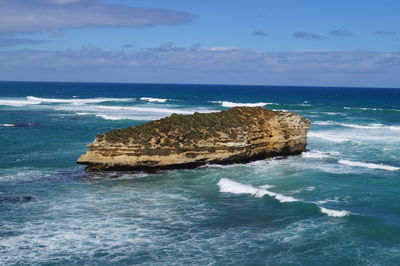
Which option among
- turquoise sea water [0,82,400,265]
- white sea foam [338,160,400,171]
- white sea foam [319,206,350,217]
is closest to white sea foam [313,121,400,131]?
turquoise sea water [0,82,400,265]

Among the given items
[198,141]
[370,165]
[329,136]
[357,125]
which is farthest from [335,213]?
[357,125]

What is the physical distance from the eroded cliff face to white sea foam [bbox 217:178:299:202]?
354 cm

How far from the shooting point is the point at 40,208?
65.0 ft

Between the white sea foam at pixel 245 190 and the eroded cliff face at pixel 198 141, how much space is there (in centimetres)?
354

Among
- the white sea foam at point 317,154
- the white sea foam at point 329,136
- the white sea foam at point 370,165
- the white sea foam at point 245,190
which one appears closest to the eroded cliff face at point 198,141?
the white sea foam at point 317,154

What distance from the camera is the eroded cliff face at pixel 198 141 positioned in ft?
84.9

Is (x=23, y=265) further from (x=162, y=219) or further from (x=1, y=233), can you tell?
(x=162, y=219)

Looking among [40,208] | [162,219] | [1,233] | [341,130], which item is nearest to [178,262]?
[162,219]

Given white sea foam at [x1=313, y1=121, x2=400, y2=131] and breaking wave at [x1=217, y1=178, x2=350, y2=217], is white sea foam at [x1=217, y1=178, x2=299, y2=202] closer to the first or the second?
breaking wave at [x1=217, y1=178, x2=350, y2=217]

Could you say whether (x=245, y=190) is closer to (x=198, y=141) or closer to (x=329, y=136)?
(x=198, y=141)

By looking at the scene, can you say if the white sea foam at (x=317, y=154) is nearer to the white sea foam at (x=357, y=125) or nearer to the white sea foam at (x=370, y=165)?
the white sea foam at (x=370, y=165)

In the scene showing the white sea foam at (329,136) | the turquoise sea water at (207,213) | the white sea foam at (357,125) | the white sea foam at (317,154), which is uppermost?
the white sea foam at (357,125)

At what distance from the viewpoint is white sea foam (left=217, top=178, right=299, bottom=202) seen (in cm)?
2125

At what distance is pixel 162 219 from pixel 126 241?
8.39 ft
